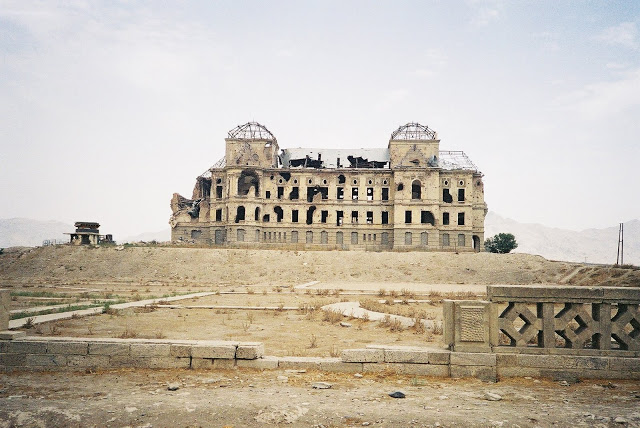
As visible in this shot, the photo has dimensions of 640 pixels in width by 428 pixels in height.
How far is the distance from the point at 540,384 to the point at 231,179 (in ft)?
186

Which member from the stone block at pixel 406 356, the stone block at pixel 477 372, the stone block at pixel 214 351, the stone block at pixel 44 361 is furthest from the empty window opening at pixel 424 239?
the stone block at pixel 44 361

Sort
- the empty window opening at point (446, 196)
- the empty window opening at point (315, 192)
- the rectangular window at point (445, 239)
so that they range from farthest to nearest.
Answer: the empty window opening at point (315, 192), the empty window opening at point (446, 196), the rectangular window at point (445, 239)

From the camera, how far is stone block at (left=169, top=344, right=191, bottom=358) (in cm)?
836

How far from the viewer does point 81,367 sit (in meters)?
8.34

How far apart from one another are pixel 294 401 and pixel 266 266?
3787 cm

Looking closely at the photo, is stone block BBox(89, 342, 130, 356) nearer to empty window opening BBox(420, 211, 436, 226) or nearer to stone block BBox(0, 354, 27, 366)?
stone block BBox(0, 354, 27, 366)

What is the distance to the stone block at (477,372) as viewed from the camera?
7578mm

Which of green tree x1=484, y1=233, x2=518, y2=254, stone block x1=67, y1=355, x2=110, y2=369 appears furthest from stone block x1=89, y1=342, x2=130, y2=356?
green tree x1=484, y1=233, x2=518, y2=254

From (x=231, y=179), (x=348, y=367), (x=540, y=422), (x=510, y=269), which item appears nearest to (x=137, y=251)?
(x=231, y=179)

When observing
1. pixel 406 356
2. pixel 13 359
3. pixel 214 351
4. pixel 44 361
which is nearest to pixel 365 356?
pixel 406 356

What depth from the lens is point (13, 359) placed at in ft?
27.6

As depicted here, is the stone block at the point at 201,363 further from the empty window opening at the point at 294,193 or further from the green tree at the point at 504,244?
the green tree at the point at 504,244

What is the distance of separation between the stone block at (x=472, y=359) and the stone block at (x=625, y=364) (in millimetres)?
2135

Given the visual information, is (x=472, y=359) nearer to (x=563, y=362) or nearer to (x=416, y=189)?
(x=563, y=362)
